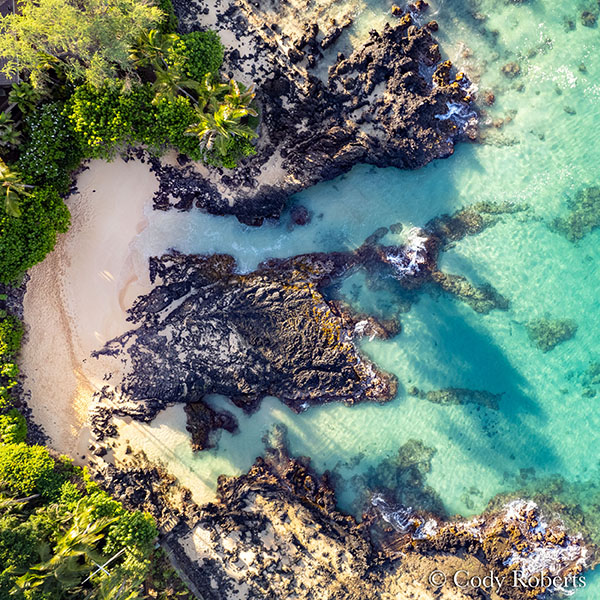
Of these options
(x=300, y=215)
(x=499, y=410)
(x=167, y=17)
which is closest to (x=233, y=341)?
(x=300, y=215)

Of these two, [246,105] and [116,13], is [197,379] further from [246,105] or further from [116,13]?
[116,13]

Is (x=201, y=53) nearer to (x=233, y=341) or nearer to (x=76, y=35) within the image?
(x=76, y=35)

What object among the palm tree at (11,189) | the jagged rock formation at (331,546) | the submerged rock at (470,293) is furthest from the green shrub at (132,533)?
the submerged rock at (470,293)

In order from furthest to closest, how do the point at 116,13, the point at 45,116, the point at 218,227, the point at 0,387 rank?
the point at 218,227 < the point at 0,387 < the point at 45,116 < the point at 116,13

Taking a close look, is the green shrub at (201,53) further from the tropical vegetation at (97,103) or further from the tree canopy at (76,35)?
the tree canopy at (76,35)

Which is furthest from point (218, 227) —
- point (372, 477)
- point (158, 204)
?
point (372, 477)

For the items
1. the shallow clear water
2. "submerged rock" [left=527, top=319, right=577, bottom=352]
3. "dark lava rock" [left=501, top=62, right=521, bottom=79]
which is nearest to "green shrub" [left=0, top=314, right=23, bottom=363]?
the shallow clear water
